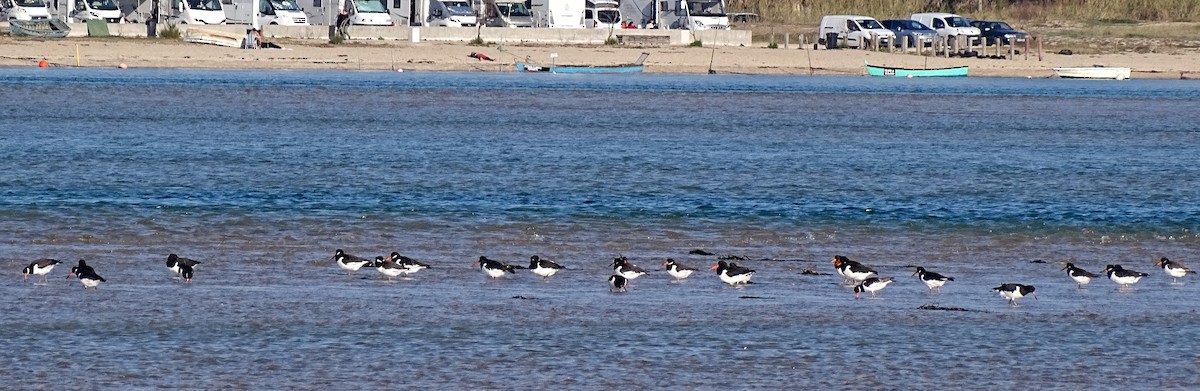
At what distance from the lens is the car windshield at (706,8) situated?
250 ft

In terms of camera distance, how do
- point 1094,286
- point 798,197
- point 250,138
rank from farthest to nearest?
point 250,138 < point 798,197 < point 1094,286

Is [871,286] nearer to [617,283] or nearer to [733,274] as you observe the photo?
[733,274]

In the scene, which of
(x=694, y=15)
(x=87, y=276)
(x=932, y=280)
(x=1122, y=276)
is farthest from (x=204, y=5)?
(x=1122, y=276)

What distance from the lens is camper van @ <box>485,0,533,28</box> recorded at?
74000mm

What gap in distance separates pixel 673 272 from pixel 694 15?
6064 cm

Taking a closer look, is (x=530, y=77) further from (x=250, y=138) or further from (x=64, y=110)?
(x=250, y=138)

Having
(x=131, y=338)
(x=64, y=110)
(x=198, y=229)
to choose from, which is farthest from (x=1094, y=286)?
(x=64, y=110)

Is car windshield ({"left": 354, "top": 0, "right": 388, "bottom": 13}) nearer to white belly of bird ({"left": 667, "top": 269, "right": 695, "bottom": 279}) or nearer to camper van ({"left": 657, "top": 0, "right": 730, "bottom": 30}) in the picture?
camper van ({"left": 657, "top": 0, "right": 730, "bottom": 30})

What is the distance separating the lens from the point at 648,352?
40.9 ft

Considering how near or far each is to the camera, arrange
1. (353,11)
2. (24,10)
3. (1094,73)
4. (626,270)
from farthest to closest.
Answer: (353,11)
(24,10)
(1094,73)
(626,270)

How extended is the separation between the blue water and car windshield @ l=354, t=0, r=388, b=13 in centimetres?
2740

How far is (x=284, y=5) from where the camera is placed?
7294cm

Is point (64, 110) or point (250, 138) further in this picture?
point (64, 110)

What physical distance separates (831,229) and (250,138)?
17.9 meters
